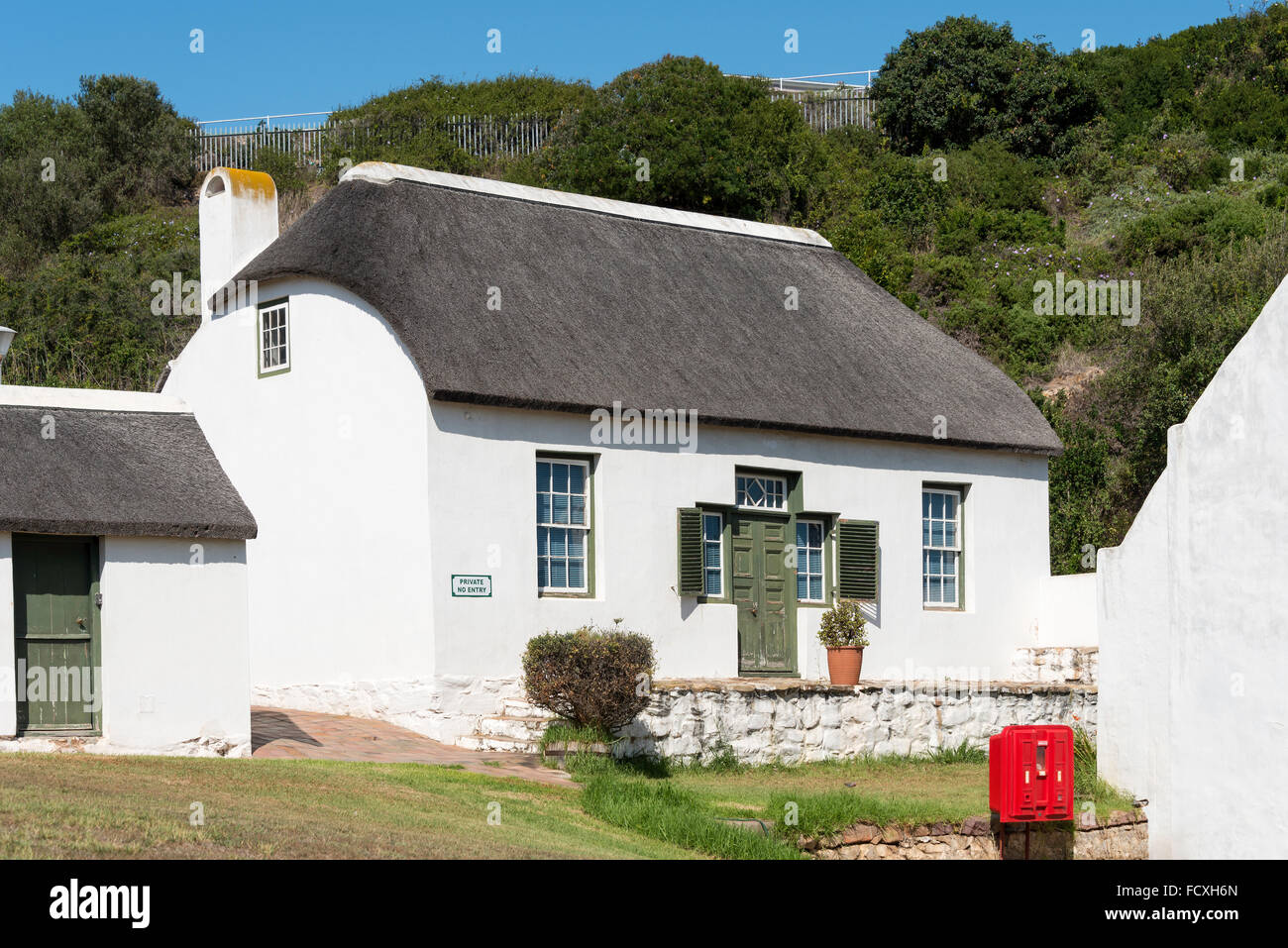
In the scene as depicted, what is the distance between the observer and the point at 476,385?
17062 millimetres

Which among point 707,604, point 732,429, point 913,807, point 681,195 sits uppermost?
point 681,195

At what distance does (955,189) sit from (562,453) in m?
22.4

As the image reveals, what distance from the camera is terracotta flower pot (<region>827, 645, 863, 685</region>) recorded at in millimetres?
19219

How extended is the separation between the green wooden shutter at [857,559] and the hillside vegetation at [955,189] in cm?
596

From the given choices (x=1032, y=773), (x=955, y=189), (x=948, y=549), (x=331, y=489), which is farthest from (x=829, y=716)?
(x=955, y=189)

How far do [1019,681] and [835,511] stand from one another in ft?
12.0

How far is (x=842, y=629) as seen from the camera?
1939 cm

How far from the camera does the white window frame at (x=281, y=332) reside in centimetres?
1877

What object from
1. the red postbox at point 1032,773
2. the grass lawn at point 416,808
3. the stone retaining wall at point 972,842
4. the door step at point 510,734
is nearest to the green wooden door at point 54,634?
the grass lawn at point 416,808

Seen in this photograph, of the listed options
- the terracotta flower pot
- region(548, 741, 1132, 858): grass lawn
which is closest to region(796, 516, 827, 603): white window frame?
the terracotta flower pot

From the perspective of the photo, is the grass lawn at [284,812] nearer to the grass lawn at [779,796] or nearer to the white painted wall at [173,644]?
the grass lawn at [779,796]

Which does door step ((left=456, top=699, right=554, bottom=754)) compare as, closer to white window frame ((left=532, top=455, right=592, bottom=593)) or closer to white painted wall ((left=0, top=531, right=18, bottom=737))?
white window frame ((left=532, top=455, right=592, bottom=593))

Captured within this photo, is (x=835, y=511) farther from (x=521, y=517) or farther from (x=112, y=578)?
(x=112, y=578)
